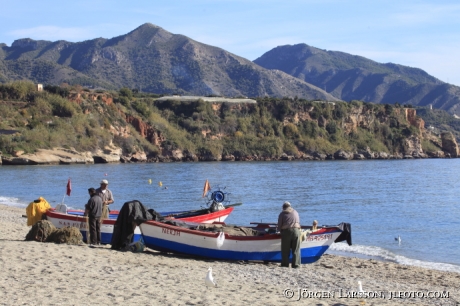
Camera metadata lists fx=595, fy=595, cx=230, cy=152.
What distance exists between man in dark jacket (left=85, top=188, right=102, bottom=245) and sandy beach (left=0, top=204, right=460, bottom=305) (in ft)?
2.25

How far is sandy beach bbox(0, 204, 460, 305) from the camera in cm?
1027

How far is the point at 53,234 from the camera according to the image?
616 inches

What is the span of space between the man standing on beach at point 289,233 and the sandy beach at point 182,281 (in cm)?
37

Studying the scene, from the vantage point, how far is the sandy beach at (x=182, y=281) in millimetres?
10266

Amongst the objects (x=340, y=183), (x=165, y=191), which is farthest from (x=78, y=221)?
(x=340, y=183)

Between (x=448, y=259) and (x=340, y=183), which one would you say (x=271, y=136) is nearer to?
(x=340, y=183)

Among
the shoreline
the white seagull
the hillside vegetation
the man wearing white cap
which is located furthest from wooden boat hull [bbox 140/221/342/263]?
the hillside vegetation

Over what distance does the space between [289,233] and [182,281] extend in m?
3.44

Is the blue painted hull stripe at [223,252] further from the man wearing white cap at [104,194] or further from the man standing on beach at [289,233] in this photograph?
the man wearing white cap at [104,194]

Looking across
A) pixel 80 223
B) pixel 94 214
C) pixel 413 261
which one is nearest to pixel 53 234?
pixel 80 223

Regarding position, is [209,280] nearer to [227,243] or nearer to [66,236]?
[227,243]

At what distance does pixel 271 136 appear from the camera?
390 ft

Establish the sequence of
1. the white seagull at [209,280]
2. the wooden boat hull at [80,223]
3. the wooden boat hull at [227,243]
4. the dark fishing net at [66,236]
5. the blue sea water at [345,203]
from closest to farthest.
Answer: the white seagull at [209,280] < the wooden boat hull at [227,243] < the dark fishing net at [66,236] < the wooden boat hull at [80,223] < the blue sea water at [345,203]

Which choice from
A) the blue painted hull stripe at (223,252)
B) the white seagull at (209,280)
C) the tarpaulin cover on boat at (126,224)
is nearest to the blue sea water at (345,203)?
the blue painted hull stripe at (223,252)
